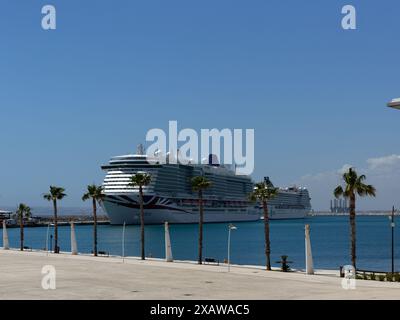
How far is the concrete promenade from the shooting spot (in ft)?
75.3

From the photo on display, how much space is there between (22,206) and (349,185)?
4680cm

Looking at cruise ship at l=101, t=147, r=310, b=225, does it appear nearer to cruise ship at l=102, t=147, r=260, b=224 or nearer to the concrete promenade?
cruise ship at l=102, t=147, r=260, b=224

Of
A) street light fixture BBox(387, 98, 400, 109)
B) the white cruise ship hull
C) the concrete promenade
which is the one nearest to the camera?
street light fixture BBox(387, 98, 400, 109)

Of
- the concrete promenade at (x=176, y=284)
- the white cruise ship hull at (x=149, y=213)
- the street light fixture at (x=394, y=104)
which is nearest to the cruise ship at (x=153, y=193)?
the white cruise ship hull at (x=149, y=213)

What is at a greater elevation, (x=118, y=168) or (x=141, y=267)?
(x=118, y=168)

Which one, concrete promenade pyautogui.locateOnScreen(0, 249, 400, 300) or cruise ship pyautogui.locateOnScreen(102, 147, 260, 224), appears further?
cruise ship pyautogui.locateOnScreen(102, 147, 260, 224)

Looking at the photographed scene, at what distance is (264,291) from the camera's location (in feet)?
80.1

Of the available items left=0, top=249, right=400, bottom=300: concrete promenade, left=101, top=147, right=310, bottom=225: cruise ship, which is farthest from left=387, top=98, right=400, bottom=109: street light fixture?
left=101, top=147, right=310, bottom=225: cruise ship

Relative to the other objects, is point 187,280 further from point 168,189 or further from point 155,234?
point 168,189

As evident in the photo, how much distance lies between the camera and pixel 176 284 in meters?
27.0

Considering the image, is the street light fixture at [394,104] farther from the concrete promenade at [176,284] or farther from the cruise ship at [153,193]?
the cruise ship at [153,193]

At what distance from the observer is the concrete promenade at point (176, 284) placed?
22.9m
